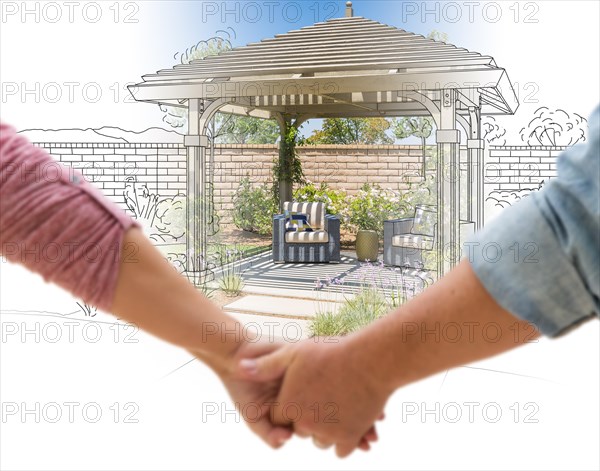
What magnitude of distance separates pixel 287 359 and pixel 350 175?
9497 millimetres

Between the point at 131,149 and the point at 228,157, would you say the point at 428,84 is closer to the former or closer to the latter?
the point at 131,149

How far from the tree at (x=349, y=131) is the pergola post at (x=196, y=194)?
4102 mm

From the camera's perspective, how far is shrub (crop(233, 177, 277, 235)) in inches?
416

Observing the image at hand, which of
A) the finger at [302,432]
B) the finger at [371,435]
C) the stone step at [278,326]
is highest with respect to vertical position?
the finger at [371,435]

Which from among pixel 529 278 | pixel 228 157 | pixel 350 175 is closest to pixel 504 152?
pixel 350 175

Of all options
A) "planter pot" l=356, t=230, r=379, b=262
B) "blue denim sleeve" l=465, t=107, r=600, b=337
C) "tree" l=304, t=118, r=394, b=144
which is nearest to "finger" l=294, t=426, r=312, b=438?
"blue denim sleeve" l=465, t=107, r=600, b=337

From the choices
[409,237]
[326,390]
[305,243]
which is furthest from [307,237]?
[326,390]

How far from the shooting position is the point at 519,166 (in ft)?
23.2

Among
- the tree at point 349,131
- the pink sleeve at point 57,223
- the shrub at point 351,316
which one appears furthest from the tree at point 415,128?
the pink sleeve at point 57,223

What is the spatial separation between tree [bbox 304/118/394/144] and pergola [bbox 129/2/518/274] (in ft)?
9.27

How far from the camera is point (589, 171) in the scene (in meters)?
0.70

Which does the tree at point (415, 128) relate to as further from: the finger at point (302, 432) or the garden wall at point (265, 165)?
the finger at point (302, 432)

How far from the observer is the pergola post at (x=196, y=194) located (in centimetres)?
702

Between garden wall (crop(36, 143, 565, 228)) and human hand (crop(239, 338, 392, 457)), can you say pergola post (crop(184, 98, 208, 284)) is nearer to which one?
garden wall (crop(36, 143, 565, 228))
